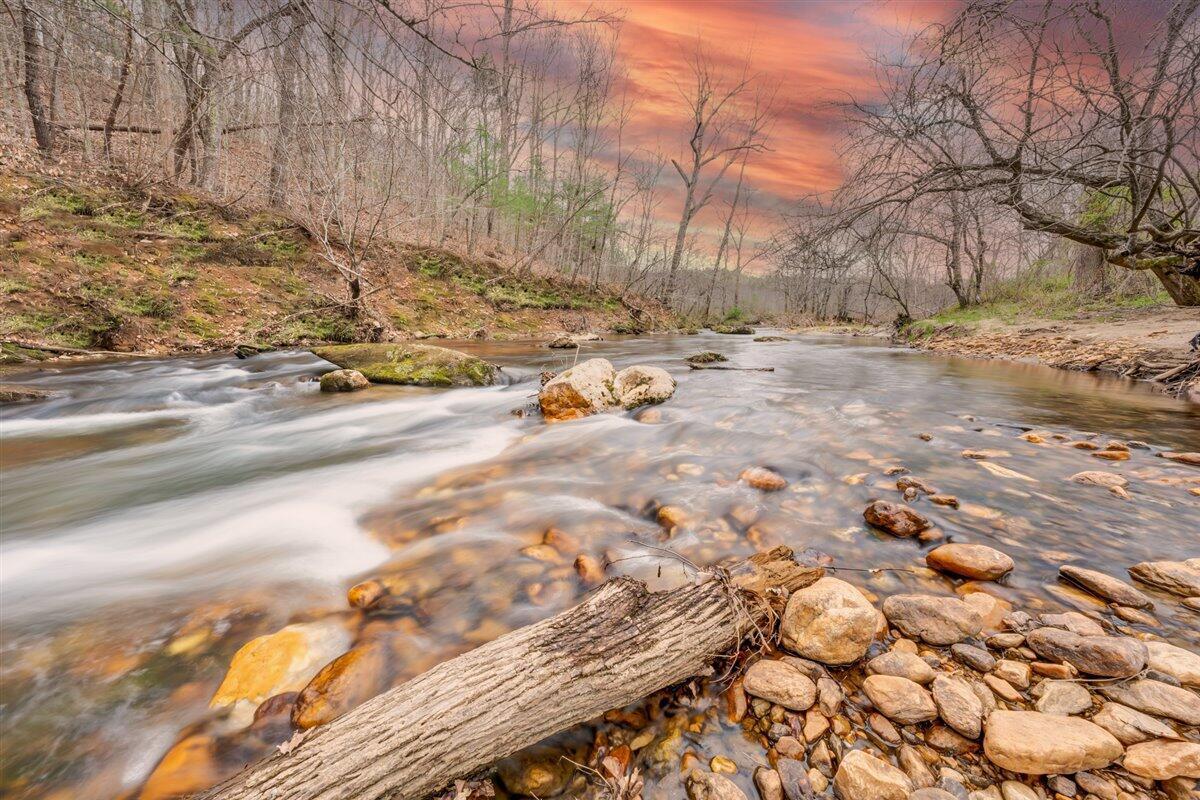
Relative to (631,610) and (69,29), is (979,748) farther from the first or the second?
(69,29)

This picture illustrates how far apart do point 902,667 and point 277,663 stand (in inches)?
92.4

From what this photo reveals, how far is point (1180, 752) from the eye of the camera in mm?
1310

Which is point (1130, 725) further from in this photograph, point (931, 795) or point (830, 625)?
point (830, 625)

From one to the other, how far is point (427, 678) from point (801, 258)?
5247mm

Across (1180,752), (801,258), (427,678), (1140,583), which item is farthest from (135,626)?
(801,258)

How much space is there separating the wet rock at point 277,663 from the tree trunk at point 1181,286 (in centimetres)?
1362

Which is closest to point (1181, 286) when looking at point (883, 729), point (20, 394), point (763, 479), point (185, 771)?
point (763, 479)

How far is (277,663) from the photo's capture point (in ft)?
6.30

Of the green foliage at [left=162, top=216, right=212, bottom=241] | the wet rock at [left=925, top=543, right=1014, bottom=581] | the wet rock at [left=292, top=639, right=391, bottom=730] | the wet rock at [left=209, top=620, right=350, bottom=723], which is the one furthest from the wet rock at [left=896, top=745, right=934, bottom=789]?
the green foliage at [left=162, top=216, right=212, bottom=241]

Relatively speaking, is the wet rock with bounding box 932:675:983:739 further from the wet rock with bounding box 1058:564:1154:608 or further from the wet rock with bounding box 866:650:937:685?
the wet rock with bounding box 1058:564:1154:608

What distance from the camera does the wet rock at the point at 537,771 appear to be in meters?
1.44

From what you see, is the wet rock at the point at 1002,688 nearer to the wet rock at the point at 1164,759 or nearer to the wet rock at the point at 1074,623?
the wet rock at the point at 1164,759

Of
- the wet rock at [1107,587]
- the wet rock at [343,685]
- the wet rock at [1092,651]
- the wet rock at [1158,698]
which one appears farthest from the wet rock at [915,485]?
the wet rock at [343,685]

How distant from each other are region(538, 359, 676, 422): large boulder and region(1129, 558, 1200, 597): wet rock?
441 centimetres
